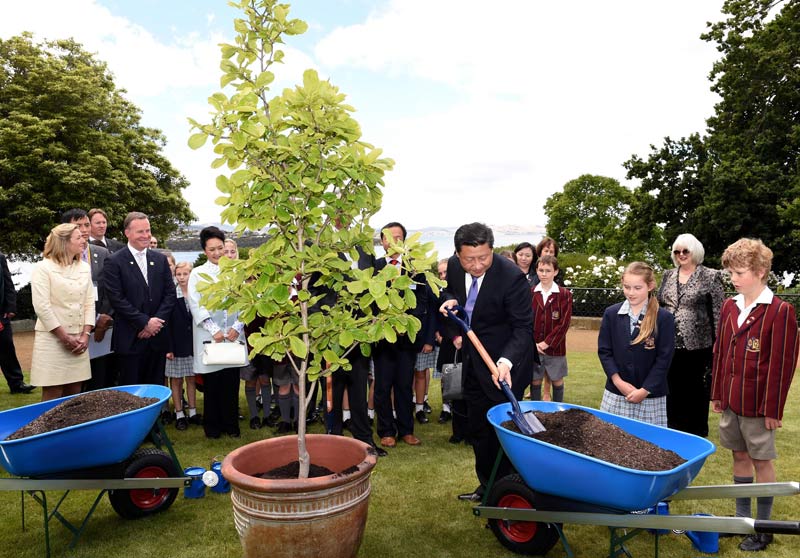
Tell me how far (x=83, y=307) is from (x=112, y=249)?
225cm

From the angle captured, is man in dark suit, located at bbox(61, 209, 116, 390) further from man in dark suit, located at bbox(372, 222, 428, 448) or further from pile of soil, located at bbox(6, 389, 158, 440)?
man in dark suit, located at bbox(372, 222, 428, 448)

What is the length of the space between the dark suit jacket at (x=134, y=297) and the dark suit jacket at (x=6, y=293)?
2784mm

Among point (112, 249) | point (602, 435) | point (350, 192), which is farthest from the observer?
point (112, 249)

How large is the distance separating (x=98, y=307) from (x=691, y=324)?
19.4ft

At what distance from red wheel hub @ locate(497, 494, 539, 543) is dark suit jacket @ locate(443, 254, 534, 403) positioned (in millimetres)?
673

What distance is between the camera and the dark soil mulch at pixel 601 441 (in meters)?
2.81

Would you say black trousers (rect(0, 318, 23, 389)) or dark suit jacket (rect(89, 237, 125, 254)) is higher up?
dark suit jacket (rect(89, 237, 125, 254))

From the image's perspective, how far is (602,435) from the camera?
3061 millimetres

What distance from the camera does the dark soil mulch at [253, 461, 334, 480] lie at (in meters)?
3.12

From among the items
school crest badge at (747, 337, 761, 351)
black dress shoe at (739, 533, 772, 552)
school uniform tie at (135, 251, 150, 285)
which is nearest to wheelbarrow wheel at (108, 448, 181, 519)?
school uniform tie at (135, 251, 150, 285)

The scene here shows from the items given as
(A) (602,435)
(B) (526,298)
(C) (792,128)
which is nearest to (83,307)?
(B) (526,298)

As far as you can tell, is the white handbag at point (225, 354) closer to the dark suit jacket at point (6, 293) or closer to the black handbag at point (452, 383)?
the black handbag at point (452, 383)

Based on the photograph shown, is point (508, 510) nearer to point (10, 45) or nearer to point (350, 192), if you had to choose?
point (350, 192)

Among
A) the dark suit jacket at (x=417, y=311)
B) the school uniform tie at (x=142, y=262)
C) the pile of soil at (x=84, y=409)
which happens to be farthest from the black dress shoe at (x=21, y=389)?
the dark suit jacket at (x=417, y=311)
